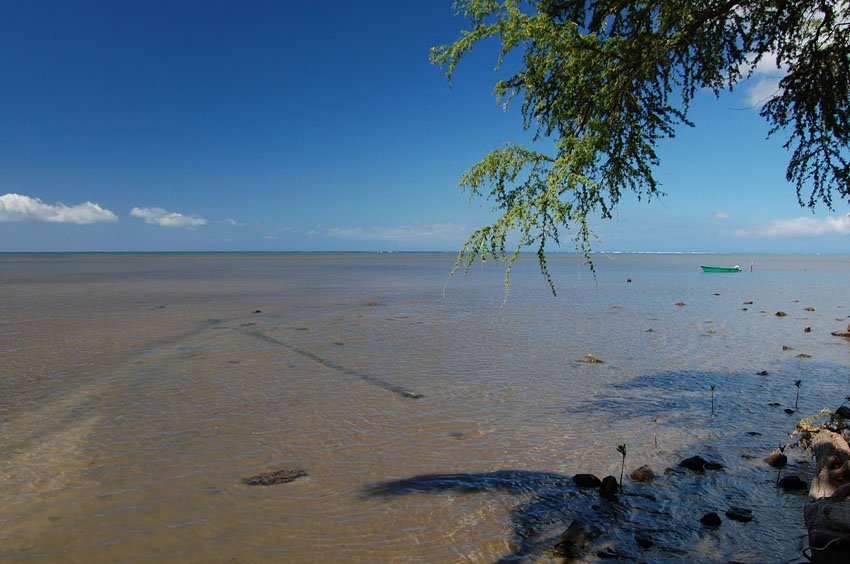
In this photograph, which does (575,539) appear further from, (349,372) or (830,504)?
(349,372)

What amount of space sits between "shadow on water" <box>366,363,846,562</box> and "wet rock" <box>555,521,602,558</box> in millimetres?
75

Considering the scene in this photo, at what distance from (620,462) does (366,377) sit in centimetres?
645

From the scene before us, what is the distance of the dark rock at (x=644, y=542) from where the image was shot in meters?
5.06

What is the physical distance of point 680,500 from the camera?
604 centimetres

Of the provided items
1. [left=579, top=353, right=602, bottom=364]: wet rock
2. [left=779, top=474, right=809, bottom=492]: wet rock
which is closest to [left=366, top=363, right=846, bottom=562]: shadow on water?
[left=779, top=474, right=809, bottom=492]: wet rock

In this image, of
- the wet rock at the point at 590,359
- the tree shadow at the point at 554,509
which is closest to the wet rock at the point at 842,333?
the wet rock at the point at 590,359

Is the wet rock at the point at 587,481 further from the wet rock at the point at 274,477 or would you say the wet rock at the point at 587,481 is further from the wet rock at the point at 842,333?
the wet rock at the point at 842,333

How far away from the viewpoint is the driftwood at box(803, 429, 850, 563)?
170 inches

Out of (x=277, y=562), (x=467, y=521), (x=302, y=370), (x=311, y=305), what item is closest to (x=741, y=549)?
(x=467, y=521)

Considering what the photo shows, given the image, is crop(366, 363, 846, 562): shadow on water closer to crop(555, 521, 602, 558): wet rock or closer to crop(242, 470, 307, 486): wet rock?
crop(555, 521, 602, 558): wet rock

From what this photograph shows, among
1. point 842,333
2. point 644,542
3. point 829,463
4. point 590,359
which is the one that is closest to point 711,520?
point 644,542

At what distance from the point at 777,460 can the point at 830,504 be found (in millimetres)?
A: 2553

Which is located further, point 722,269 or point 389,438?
point 722,269

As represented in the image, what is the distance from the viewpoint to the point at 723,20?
7836 mm
